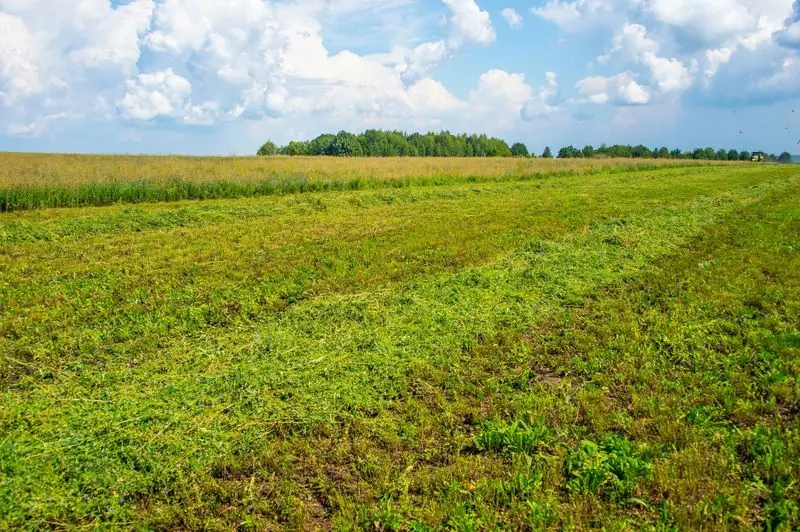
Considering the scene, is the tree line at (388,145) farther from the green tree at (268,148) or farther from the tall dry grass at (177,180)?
the tall dry grass at (177,180)

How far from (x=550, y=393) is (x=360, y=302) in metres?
2.76

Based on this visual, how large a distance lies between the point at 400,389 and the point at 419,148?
86264mm

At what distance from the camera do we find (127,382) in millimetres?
4129

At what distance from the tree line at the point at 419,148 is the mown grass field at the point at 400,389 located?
69745 mm

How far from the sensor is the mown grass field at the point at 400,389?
2.82 meters

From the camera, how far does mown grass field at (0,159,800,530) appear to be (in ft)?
9.25

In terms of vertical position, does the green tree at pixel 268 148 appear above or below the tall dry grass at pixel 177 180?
above

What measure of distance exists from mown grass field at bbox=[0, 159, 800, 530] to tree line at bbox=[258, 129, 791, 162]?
2746 inches

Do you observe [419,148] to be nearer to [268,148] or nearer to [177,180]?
[268,148]

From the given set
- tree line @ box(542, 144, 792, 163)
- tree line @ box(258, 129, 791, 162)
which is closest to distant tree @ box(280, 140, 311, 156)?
tree line @ box(258, 129, 791, 162)

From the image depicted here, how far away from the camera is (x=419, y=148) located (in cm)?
8756

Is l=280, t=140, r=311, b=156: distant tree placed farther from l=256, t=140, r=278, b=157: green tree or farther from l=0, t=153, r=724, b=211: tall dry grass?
l=0, t=153, r=724, b=211: tall dry grass

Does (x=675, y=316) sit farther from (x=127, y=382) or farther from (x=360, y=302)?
(x=127, y=382)

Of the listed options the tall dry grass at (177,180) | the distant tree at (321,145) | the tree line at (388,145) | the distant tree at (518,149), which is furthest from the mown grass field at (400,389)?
the distant tree at (518,149)
